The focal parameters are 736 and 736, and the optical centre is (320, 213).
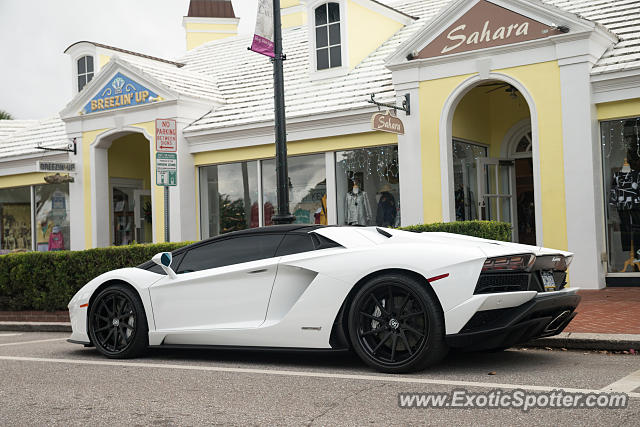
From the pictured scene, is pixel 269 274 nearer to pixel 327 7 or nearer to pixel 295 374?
pixel 295 374

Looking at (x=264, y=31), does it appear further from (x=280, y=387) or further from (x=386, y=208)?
(x=280, y=387)

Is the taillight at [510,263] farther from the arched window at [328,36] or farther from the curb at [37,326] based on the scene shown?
the arched window at [328,36]

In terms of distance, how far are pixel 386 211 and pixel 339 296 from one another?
8923 mm

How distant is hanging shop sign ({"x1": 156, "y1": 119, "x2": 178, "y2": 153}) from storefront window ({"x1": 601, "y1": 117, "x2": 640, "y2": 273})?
7141mm

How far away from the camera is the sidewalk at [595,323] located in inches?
278

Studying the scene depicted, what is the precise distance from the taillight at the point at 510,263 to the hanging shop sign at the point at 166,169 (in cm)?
604

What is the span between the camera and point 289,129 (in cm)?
1598

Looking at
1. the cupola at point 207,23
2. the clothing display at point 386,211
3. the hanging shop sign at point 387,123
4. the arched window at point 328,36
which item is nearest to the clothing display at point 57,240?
the arched window at point 328,36

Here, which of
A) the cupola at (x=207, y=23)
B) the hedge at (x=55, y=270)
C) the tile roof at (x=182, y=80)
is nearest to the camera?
the hedge at (x=55, y=270)

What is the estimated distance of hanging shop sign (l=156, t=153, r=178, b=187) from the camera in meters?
10.6

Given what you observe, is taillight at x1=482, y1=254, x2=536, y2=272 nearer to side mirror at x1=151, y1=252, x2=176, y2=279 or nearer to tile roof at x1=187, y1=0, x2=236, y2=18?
side mirror at x1=151, y1=252, x2=176, y2=279

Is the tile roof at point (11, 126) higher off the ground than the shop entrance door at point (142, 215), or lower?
higher

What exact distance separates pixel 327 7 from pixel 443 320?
41.1 feet

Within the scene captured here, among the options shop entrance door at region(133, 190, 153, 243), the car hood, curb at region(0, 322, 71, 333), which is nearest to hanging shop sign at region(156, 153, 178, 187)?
curb at region(0, 322, 71, 333)
